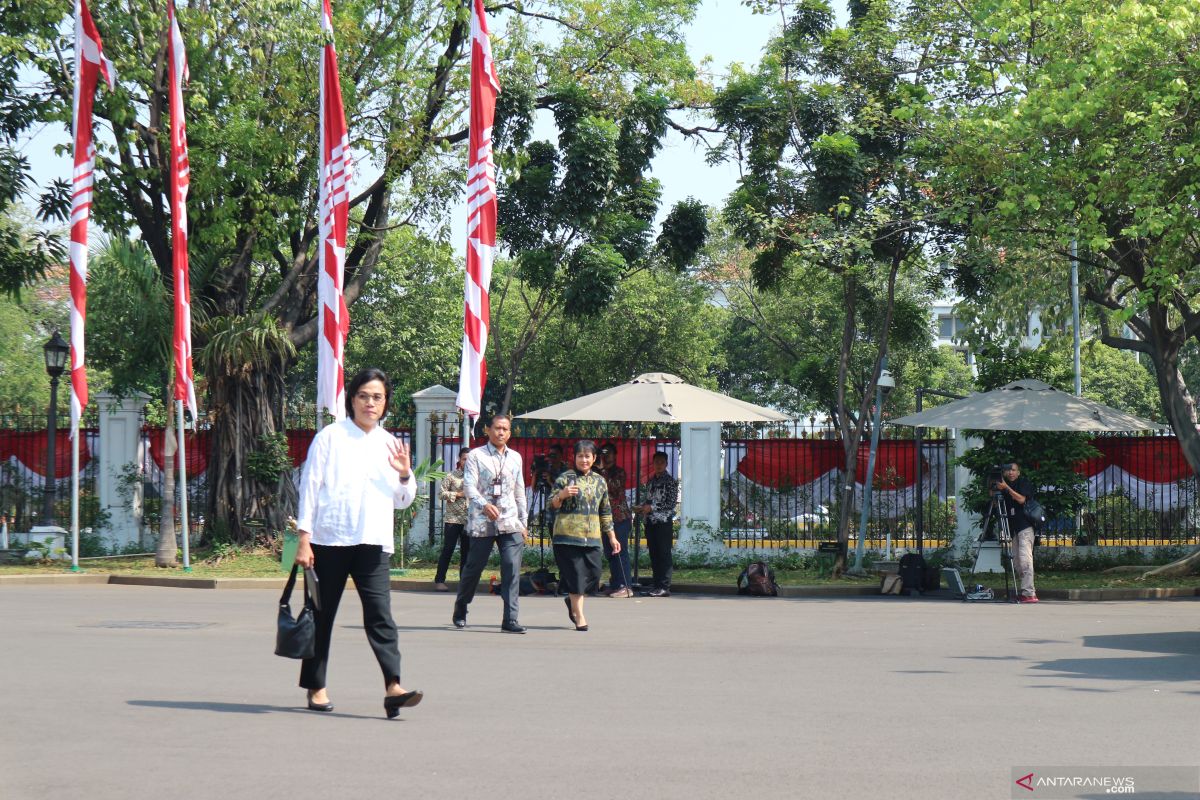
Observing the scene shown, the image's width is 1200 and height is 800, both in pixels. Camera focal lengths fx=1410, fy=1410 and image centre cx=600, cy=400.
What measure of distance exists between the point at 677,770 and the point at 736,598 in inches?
472

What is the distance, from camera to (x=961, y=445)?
73.0 ft

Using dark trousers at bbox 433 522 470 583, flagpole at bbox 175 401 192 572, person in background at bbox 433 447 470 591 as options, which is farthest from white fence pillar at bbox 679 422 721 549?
flagpole at bbox 175 401 192 572

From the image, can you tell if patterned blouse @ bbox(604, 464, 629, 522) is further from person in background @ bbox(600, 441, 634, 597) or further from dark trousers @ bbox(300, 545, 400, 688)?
dark trousers @ bbox(300, 545, 400, 688)

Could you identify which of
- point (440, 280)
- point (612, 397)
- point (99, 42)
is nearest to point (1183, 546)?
point (612, 397)

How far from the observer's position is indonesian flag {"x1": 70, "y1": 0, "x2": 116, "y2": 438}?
63.5 ft

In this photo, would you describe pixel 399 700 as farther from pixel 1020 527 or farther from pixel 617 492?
pixel 1020 527

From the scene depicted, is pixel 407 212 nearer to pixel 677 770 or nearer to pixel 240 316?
pixel 240 316

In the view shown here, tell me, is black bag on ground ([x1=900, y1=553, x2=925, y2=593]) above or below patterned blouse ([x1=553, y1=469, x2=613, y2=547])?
below

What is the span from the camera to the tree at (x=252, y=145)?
69.2 ft

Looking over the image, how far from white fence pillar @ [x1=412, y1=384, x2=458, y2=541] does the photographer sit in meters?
9.40

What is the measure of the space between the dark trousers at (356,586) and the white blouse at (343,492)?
78 mm

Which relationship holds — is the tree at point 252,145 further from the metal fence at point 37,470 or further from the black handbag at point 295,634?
the black handbag at point 295,634

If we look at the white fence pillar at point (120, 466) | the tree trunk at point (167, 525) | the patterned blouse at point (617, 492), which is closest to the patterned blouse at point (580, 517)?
the patterned blouse at point (617, 492)

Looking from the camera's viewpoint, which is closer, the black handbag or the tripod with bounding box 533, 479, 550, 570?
the black handbag
